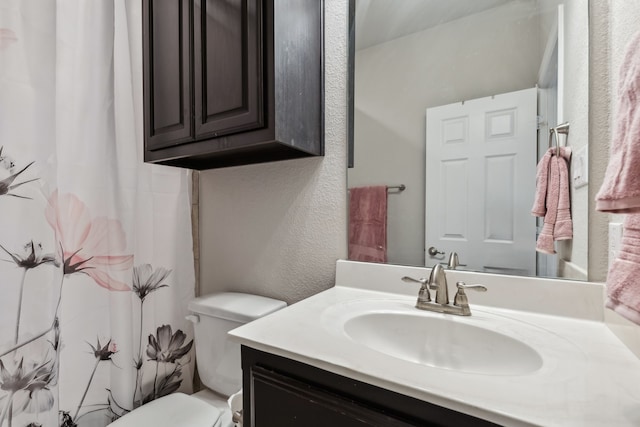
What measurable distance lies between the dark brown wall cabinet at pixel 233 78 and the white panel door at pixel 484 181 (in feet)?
1.44

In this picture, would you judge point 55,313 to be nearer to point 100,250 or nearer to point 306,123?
point 100,250

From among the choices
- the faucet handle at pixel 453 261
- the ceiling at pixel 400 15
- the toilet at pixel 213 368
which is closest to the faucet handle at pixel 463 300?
the faucet handle at pixel 453 261

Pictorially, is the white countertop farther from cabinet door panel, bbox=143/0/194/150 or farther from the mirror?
cabinet door panel, bbox=143/0/194/150

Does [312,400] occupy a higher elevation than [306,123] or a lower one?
lower

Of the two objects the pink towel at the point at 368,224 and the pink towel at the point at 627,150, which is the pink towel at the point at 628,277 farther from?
the pink towel at the point at 368,224

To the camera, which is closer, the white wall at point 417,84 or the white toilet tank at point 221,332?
the white wall at point 417,84

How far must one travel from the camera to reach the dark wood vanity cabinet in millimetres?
450

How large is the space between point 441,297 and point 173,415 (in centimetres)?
99

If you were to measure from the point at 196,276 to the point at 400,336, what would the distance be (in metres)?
1.10

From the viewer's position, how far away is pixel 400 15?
1.02m

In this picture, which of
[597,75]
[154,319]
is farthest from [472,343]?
[154,319]

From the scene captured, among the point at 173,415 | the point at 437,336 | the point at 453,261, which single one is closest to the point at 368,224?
the point at 453,261

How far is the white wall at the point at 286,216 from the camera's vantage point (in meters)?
1.08

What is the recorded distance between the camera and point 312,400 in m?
0.54
